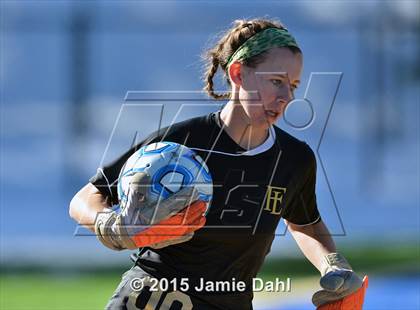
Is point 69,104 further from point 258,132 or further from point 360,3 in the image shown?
point 258,132

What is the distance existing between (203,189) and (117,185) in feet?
1.02

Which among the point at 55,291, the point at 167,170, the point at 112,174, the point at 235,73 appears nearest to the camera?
the point at 167,170

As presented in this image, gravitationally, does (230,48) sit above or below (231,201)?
above

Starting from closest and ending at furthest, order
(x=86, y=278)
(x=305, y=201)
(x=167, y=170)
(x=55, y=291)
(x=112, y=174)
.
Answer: (x=167, y=170) < (x=112, y=174) < (x=305, y=201) < (x=55, y=291) < (x=86, y=278)

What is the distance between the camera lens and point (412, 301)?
7.17 meters

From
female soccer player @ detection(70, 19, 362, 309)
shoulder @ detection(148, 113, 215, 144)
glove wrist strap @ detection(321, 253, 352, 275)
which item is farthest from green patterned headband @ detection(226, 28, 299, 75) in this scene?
glove wrist strap @ detection(321, 253, 352, 275)

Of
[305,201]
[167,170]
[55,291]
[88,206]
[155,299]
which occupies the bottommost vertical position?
[155,299]

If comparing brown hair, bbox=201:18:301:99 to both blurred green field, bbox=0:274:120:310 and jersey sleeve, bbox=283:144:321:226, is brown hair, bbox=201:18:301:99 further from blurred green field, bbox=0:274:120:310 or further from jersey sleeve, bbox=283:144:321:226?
blurred green field, bbox=0:274:120:310

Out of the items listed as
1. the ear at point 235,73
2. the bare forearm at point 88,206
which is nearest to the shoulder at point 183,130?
the ear at point 235,73

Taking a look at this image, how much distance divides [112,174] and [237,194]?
474mm

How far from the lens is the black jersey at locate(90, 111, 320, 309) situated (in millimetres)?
3223

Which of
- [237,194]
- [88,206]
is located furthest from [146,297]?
[237,194]

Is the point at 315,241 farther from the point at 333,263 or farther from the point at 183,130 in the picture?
the point at 183,130

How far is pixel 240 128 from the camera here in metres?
3.39
